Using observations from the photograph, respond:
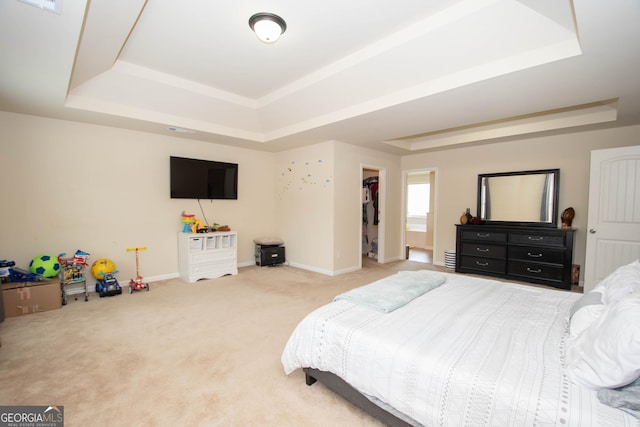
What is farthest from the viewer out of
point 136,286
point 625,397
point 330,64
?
point 136,286

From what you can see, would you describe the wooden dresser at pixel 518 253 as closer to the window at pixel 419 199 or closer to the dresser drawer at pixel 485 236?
the dresser drawer at pixel 485 236

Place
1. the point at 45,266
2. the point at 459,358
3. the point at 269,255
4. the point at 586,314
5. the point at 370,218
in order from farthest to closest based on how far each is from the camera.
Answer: the point at 370,218 → the point at 269,255 → the point at 45,266 → the point at 586,314 → the point at 459,358

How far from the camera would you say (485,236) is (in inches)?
185

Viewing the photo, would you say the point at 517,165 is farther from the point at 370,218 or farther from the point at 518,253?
the point at 370,218

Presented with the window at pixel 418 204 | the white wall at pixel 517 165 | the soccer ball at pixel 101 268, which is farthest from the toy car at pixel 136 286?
the window at pixel 418 204

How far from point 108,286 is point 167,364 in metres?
2.24

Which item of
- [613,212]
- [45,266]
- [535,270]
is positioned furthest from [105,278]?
[613,212]

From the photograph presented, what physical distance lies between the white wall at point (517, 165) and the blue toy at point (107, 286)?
547cm

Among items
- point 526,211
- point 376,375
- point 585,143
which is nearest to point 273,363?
point 376,375

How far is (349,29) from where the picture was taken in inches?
97.4

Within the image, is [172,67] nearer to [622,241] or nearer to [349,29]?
[349,29]

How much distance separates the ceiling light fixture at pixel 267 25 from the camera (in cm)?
223

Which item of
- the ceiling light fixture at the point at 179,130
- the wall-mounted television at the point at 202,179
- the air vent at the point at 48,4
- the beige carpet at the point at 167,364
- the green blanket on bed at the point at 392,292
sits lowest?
the beige carpet at the point at 167,364

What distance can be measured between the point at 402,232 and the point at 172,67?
200 inches
